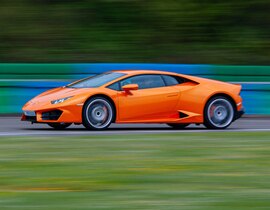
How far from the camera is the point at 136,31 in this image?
22.8 metres

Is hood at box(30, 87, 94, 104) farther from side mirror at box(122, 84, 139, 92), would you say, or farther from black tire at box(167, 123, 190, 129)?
black tire at box(167, 123, 190, 129)

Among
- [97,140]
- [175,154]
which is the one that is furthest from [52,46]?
[175,154]

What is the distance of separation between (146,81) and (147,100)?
42 cm

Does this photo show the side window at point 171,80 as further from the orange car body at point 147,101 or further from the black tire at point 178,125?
the black tire at point 178,125

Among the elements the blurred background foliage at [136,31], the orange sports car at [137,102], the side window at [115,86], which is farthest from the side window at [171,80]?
the blurred background foliage at [136,31]

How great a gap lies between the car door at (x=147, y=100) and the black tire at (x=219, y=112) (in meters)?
0.66

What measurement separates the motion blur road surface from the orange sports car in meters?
0.20

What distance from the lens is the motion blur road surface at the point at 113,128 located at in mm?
12547

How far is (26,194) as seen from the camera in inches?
254

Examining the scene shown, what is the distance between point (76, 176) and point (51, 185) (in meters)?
0.53

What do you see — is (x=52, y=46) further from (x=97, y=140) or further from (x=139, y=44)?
(x=97, y=140)

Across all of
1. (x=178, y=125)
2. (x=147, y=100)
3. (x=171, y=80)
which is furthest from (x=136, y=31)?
(x=147, y=100)

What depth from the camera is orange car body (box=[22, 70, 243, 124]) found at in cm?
1295

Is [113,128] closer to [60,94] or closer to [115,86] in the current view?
[115,86]
